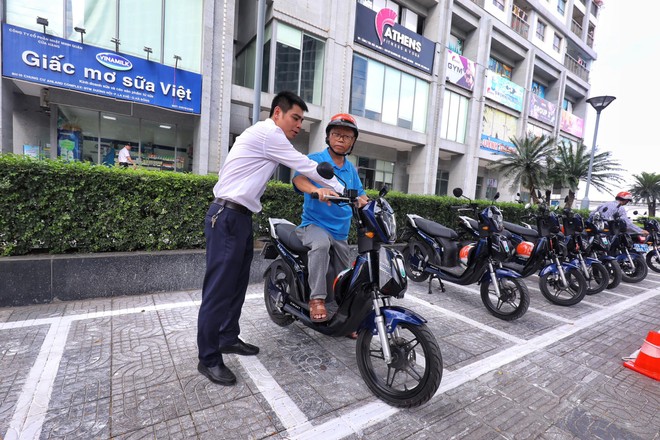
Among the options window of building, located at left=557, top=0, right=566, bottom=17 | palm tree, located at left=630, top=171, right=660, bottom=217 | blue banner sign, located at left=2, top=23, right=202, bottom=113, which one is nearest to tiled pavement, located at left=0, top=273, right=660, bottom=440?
blue banner sign, located at left=2, top=23, right=202, bottom=113

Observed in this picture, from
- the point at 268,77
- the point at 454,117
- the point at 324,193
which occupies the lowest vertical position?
the point at 324,193

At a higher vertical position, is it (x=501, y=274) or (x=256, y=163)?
(x=256, y=163)

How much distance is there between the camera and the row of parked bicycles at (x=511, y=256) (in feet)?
14.1

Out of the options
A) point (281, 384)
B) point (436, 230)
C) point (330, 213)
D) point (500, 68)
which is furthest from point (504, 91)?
point (281, 384)

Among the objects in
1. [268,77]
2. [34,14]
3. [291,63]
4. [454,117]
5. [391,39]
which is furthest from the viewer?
[454,117]

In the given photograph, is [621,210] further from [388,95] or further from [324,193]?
[388,95]

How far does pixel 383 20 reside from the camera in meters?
14.9

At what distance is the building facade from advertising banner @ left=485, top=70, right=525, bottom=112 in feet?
0.40

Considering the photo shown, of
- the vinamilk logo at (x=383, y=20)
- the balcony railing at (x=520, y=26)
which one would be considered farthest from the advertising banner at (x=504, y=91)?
the vinamilk logo at (x=383, y=20)

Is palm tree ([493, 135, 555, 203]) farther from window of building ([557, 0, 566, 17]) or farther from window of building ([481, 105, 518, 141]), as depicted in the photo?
window of building ([557, 0, 566, 17])

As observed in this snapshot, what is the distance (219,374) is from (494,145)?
76.7ft

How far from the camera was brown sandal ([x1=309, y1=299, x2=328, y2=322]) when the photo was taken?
266 centimetres

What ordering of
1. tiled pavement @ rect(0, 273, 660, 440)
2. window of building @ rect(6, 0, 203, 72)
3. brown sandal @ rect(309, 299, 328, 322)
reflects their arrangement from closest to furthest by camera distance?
tiled pavement @ rect(0, 273, 660, 440) < brown sandal @ rect(309, 299, 328, 322) < window of building @ rect(6, 0, 203, 72)

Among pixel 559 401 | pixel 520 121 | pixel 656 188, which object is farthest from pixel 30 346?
pixel 656 188
